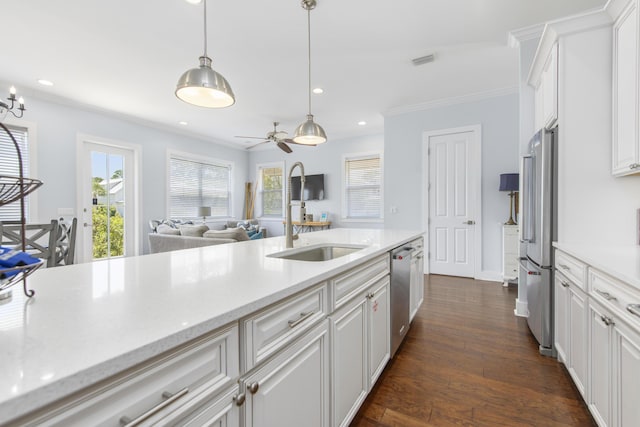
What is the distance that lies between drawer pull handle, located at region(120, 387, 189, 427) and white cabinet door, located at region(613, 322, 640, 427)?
58.3 inches

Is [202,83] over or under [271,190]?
over

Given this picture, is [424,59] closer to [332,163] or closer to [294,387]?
[294,387]

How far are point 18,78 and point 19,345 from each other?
481cm

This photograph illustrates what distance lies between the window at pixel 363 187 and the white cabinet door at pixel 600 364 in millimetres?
4975

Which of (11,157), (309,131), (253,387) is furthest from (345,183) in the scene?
(253,387)

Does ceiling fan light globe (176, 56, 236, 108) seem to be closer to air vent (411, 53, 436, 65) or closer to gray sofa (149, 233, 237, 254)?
gray sofa (149, 233, 237, 254)

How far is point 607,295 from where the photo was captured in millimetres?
1239

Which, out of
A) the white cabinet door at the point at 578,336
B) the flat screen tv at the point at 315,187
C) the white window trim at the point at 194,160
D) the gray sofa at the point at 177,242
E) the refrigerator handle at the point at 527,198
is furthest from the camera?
the flat screen tv at the point at 315,187

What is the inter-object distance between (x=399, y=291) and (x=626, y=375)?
1.11m

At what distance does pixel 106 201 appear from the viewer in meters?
4.93

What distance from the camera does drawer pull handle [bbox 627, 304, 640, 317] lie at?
100 centimetres

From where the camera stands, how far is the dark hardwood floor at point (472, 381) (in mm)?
1517

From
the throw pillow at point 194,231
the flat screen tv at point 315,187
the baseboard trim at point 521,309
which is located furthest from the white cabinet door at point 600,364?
the flat screen tv at point 315,187

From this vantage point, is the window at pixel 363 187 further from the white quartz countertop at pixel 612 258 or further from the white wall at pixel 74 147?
the white quartz countertop at pixel 612 258
